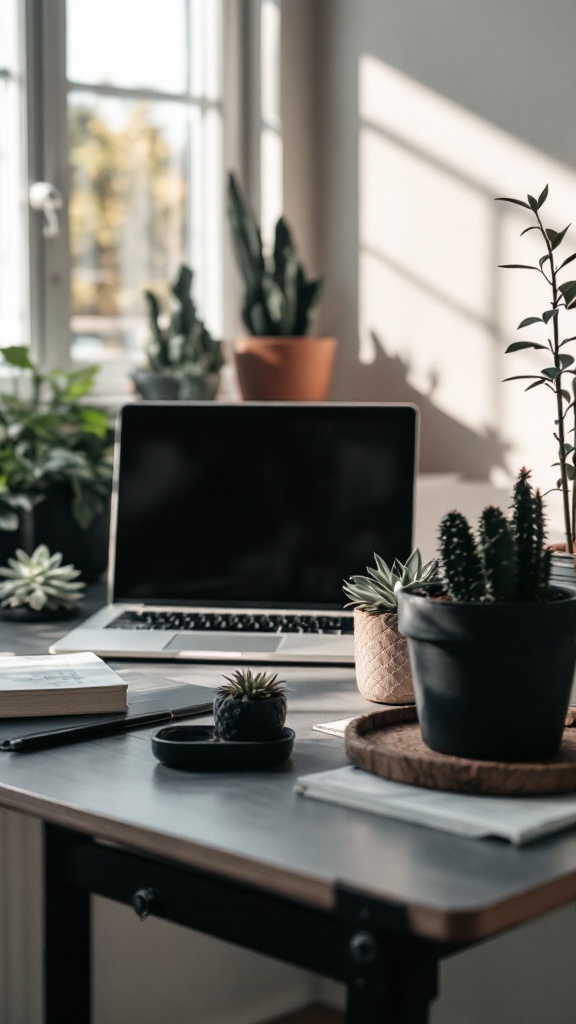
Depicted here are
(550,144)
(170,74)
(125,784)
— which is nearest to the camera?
(125,784)

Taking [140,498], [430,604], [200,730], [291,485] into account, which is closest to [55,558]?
[140,498]

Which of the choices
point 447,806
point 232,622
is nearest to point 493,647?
point 447,806

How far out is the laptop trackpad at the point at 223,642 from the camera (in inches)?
66.8

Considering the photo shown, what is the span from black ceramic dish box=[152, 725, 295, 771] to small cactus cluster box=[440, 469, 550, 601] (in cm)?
23

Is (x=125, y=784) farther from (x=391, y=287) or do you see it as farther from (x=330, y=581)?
(x=391, y=287)

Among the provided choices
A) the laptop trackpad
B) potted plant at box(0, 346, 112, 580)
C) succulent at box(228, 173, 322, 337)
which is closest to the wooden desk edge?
the laptop trackpad

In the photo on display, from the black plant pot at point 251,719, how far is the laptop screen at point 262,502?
2.24ft

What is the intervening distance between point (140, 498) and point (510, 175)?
985 millimetres

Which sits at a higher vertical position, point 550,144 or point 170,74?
point 170,74

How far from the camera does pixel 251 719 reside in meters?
1.21

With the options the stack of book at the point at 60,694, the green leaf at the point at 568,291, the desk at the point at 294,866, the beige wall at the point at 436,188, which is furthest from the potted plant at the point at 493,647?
the beige wall at the point at 436,188

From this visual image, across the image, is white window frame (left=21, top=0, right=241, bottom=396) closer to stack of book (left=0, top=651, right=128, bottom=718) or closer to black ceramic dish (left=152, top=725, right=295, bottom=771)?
stack of book (left=0, top=651, right=128, bottom=718)

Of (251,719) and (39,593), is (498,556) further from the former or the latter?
(39,593)

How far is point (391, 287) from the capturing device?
2.61 metres
